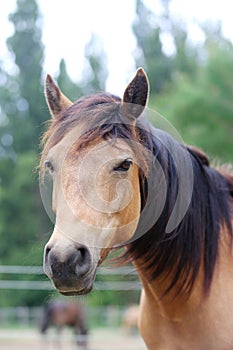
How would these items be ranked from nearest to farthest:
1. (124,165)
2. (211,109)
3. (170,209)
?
(124,165) < (170,209) < (211,109)

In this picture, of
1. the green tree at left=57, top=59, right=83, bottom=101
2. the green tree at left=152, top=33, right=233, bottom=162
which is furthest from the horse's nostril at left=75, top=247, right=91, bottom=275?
the green tree at left=57, top=59, right=83, bottom=101

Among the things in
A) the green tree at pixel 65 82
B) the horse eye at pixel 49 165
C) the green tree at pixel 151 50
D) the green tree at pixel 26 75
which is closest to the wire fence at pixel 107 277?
the horse eye at pixel 49 165

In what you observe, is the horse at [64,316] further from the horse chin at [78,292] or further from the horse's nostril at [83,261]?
the horse's nostril at [83,261]

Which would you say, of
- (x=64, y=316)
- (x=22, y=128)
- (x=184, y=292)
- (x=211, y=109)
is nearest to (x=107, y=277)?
(x=64, y=316)

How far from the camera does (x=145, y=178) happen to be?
2.48m

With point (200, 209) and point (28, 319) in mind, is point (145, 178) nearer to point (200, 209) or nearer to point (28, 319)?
point (200, 209)

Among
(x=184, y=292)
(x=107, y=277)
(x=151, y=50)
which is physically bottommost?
(x=107, y=277)

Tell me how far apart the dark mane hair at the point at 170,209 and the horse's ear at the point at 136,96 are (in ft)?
0.12

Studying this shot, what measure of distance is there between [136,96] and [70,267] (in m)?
0.80

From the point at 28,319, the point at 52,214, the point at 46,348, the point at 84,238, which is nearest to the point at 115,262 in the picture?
the point at 52,214

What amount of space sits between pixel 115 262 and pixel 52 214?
39 cm

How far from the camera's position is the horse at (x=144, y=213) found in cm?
217

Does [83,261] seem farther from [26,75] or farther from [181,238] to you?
[26,75]

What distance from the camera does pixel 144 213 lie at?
253 cm
